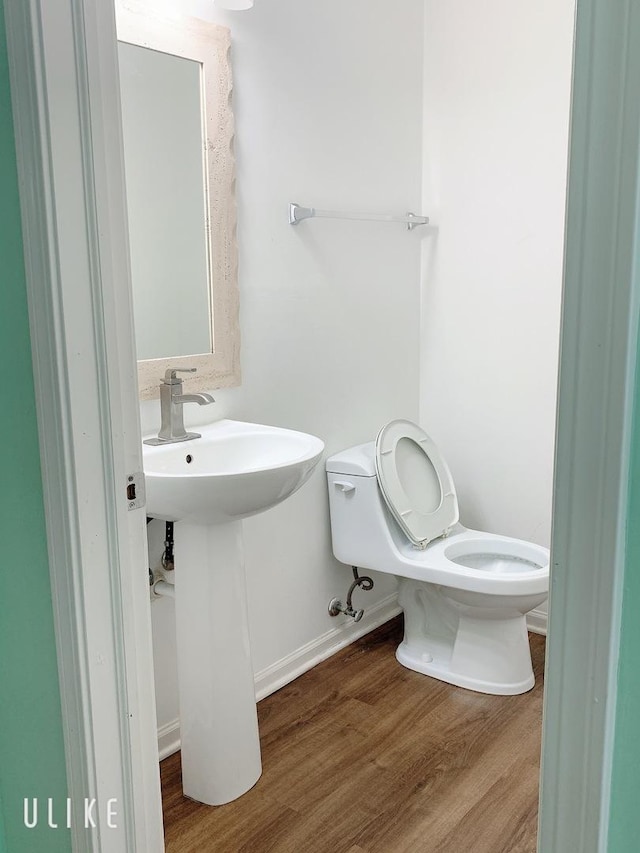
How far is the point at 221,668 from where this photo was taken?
1.95m

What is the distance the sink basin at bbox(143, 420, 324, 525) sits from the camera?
1.70 metres

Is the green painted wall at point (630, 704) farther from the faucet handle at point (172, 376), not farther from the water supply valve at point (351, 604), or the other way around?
the water supply valve at point (351, 604)

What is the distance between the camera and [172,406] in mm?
1987

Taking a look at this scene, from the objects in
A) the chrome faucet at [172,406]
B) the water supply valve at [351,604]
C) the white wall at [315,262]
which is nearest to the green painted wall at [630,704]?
the chrome faucet at [172,406]

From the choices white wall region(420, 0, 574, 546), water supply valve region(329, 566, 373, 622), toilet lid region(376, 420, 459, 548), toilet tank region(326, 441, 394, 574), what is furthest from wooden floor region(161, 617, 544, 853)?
white wall region(420, 0, 574, 546)

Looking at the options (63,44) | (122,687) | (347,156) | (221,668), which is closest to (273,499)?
(221,668)

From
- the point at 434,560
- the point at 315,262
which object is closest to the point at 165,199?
the point at 315,262

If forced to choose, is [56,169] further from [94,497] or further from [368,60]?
[368,60]

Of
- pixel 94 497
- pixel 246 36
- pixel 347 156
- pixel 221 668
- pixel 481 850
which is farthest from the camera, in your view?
pixel 347 156

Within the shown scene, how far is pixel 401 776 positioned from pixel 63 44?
1.79 meters

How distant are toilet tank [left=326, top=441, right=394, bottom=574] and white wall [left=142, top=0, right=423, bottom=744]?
5cm

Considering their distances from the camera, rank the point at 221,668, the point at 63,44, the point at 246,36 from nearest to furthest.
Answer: the point at 63,44, the point at 221,668, the point at 246,36

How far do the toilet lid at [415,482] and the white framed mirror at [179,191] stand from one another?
0.65 metres

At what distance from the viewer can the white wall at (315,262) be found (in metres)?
2.24
